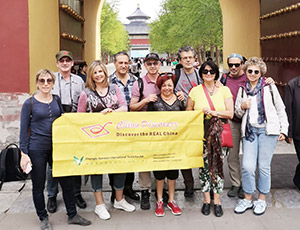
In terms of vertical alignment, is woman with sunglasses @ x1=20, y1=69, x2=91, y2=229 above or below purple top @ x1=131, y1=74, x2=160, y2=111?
below

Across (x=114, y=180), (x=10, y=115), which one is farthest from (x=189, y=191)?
(x=10, y=115)

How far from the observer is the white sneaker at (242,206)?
167 inches

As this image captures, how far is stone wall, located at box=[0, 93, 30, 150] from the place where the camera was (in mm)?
5371

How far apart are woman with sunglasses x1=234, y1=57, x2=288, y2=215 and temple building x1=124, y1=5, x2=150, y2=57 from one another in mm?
87931

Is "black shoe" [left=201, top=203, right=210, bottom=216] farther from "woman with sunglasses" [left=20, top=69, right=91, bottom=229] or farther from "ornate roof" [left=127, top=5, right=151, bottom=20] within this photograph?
"ornate roof" [left=127, top=5, right=151, bottom=20]

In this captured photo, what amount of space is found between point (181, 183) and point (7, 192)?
2.40 metres

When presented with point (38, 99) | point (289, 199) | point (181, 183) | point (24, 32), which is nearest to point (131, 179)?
point (181, 183)

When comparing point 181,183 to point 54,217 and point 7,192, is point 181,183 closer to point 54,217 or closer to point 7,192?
point 54,217

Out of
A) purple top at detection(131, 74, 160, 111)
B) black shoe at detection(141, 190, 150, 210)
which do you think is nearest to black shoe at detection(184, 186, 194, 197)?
black shoe at detection(141, 190, 150, 210)

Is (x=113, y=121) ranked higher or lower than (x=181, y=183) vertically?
higher

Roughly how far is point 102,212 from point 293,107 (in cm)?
264

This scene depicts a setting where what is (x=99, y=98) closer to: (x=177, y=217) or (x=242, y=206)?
(x=177, y=217)

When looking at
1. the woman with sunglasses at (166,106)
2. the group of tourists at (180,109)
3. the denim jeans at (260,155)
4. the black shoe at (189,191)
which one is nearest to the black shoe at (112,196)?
the group of tourists at (180,109)

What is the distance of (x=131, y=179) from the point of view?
4.79 meters
